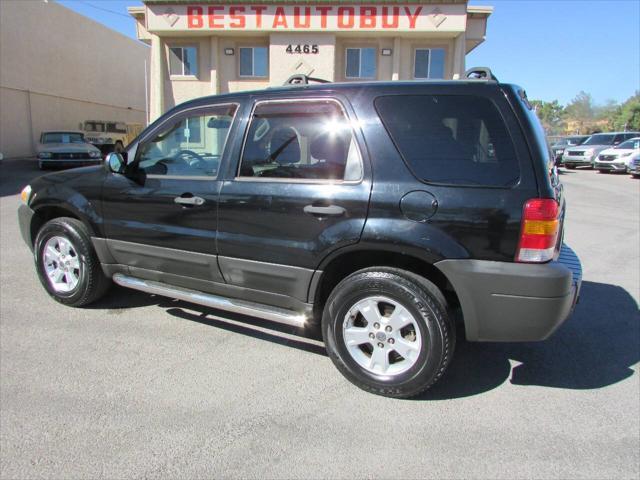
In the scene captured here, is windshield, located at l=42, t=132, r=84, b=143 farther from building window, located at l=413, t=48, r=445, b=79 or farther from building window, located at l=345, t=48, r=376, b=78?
building window, located at l=413, t=48, r=445, b=79

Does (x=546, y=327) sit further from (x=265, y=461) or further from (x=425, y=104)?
(x=265, y=461)

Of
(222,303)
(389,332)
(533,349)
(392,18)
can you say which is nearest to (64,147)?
(392,18)

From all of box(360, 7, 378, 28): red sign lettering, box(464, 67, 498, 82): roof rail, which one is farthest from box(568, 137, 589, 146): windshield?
box(464, 67, 498, 82): roof rail

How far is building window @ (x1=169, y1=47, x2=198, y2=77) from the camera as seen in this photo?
65.5 ft

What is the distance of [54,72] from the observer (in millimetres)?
27250

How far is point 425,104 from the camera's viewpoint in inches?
117

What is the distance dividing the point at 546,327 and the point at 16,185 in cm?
1534

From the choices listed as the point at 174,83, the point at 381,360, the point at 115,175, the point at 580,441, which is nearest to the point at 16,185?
the point at 174,83

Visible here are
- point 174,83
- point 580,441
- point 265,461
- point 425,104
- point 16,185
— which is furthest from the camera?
point 174,83

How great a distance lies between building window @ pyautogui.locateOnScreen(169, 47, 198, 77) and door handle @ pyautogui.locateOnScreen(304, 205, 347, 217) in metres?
19.0

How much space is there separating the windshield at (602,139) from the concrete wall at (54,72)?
29.1m

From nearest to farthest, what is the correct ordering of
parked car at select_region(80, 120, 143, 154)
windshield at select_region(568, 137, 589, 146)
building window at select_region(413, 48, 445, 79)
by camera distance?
building window at select_region(413, 48, 445, 79) < parked car at select_region(80, 120, 143, 154) < windshield at select_region(568, 137, 589, 146)

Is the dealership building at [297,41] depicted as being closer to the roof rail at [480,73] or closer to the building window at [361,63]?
the building window at [361,63]

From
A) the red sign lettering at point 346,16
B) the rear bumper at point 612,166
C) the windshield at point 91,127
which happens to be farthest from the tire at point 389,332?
the windshield at point 91,127
